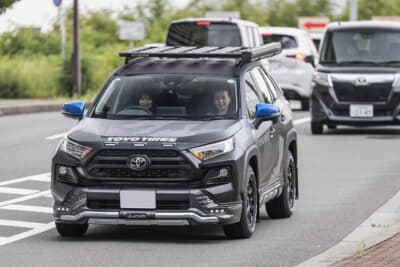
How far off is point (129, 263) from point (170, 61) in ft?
8.86

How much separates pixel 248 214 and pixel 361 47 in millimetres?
13190

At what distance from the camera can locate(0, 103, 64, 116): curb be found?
28562mm

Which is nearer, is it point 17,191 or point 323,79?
point 17,191

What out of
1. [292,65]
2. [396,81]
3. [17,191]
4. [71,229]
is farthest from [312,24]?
[71,229]

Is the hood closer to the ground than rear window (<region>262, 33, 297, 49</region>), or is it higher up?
higher up

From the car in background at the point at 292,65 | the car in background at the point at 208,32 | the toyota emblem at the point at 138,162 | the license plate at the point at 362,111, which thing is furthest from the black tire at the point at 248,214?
the car in background at the point at 292,65

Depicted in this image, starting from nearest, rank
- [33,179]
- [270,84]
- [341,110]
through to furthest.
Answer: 1. [270,84]
2. [33,179]
3. [341,110]

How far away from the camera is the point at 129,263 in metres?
8.76

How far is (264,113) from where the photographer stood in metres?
10.3

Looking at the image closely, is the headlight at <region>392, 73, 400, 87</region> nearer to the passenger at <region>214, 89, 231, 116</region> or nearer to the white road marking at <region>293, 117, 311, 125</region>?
the white road marking at <region>293, 117, 311, 125</region>

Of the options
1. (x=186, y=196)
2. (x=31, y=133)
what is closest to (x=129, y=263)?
(x=186, y=196)

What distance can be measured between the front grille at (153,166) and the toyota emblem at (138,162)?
0.02 metres

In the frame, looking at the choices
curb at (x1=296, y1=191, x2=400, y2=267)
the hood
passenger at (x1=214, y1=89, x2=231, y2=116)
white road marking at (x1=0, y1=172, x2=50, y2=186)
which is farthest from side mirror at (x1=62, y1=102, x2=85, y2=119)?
white road marking at (x1=0, y1=172, x2=50, y2=186)

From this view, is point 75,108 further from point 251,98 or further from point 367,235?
point 367,235
